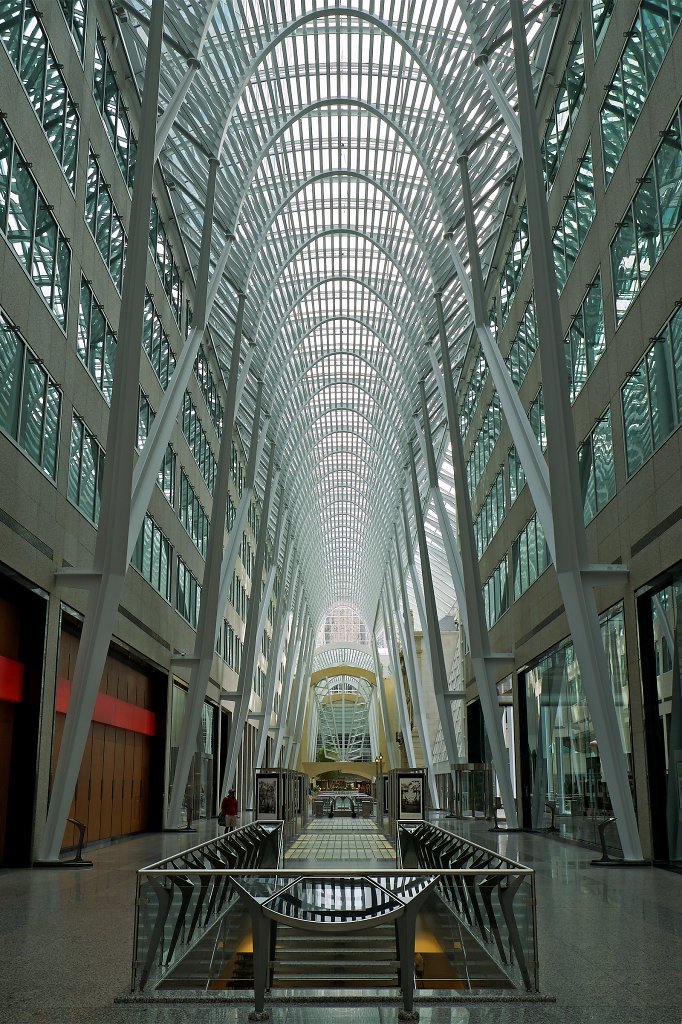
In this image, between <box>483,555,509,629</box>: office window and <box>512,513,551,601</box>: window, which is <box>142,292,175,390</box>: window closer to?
<box>512,513,551,601</box>: window

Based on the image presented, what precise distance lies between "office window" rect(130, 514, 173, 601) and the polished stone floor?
13362mm

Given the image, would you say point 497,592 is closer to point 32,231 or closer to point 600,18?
point 600,18

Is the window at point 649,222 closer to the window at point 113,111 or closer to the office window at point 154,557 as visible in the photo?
the window at point 113,111

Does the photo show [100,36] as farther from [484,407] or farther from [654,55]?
[484,407]

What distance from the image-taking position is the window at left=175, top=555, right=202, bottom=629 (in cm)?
3409

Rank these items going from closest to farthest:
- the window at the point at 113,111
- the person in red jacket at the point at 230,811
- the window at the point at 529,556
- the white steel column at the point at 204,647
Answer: the window at the point at 113,111, the white steel column at the point at 204,647, the window at the point at 529,556, the person in red jacket at the point at 230,811

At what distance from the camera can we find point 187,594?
36.3 m

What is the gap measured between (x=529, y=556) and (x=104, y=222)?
15563mm

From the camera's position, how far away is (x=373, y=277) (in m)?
47.3

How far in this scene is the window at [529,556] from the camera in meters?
27.5

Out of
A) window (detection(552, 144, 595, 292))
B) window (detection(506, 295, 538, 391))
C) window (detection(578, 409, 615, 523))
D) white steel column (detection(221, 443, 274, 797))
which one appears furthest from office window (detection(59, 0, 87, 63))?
white steel column (detection(221, 443, 274, 797))

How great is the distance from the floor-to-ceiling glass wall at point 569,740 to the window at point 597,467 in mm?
2439

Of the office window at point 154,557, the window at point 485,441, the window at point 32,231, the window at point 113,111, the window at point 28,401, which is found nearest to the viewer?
the window at point 32,231

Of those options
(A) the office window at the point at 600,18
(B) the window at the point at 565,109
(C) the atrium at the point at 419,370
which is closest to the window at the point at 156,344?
(C) the atrium at the point at 419,370
